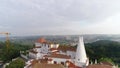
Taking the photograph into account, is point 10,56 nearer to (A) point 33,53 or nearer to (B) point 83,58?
(A) point 33,53

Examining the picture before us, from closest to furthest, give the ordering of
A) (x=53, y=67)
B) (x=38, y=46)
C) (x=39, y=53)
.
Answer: (x=53, y=67) < (x=39, y=53) < (x=38, y=46)

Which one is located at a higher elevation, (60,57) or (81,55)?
(81,55)

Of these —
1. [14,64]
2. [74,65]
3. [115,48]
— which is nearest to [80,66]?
[74,65]

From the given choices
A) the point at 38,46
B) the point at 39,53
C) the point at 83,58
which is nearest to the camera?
the point at 83,58

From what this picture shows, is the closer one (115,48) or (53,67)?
(53,67)

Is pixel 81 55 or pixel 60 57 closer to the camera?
pixel 81 55

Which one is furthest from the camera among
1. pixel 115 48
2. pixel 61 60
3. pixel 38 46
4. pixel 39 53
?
pixel 115 48

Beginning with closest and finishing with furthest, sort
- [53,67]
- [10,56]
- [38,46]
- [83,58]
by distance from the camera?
[53,67]
[83,58]
[38,46]
[10,56]

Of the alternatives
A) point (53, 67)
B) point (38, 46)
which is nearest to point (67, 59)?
point (53, 67)

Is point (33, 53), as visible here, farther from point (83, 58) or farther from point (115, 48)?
point (115, 48)
